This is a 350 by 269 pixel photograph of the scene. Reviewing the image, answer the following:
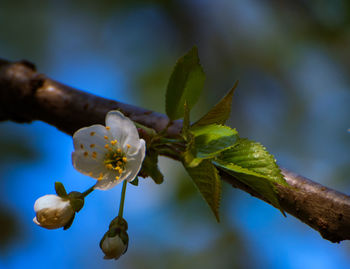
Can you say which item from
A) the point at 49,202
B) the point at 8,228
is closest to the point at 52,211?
the point at 49,202

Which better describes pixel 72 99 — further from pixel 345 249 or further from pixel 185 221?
pixel 345 249

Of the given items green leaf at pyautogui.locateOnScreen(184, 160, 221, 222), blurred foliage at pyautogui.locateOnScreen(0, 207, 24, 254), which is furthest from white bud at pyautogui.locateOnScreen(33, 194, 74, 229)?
blurred foliage at pyautogui.locateOnScreen(0, 207, 24, 254)

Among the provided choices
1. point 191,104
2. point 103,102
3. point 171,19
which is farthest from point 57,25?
point 191,104

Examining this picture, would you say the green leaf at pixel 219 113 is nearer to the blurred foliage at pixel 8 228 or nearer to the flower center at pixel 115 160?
the flower center at pixel 115 160

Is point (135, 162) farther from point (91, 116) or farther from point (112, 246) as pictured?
point (91, 116)

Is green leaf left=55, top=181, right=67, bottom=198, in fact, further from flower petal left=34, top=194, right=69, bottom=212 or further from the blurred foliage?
the blurred foliage

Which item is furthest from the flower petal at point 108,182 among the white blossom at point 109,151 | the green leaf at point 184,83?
the green leaf at point 184,83

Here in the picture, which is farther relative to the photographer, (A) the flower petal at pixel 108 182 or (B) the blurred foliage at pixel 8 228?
(B) the blurred foliage at pixel 8 228

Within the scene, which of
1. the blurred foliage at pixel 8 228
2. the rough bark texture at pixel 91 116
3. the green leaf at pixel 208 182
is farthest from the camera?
the blurred foliage at pixel 8 228
